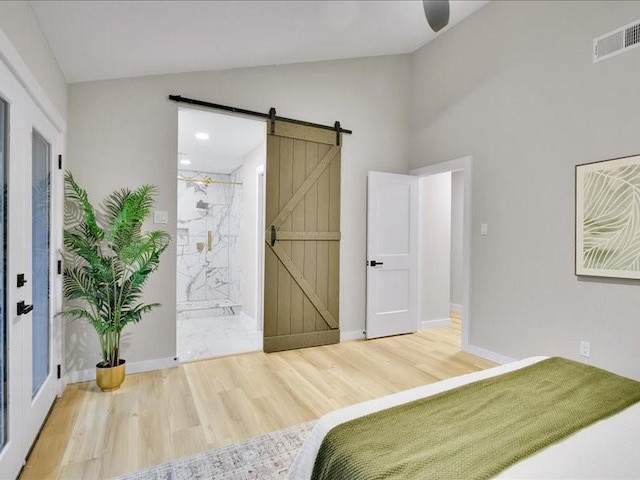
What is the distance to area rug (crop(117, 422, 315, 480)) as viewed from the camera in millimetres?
1759

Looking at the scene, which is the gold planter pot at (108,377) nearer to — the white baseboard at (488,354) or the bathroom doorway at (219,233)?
the bathroom doorway at (219,233)

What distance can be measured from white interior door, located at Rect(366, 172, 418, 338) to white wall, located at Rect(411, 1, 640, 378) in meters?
0.75

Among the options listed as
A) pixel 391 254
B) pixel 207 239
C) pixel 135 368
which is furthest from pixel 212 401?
pixel 207 239

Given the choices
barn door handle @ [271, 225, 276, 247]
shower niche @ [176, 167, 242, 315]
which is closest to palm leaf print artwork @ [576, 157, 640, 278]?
barn door handle @ [271, 225, 276, 247]

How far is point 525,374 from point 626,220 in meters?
1.70

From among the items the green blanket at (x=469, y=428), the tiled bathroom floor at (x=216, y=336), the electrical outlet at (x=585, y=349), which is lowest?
the tiled bathroom floor at (x=216, y=336)

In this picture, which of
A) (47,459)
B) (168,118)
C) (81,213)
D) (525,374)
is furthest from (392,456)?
(168,118)

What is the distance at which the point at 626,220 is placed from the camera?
2.52 meters

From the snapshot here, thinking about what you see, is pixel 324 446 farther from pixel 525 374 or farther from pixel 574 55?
pixel 574 55

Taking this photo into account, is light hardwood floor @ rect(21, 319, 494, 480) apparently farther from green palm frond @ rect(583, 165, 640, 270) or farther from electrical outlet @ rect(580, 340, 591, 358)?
green palm frond @ rect(583, 165, 640, 270)

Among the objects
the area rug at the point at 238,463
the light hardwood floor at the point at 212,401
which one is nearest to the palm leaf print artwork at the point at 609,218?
the light hardwood floor at the point at 212,401

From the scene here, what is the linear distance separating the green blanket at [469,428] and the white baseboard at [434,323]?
3096 mm

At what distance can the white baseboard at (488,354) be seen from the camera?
11.0ft

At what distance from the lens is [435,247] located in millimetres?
4891
